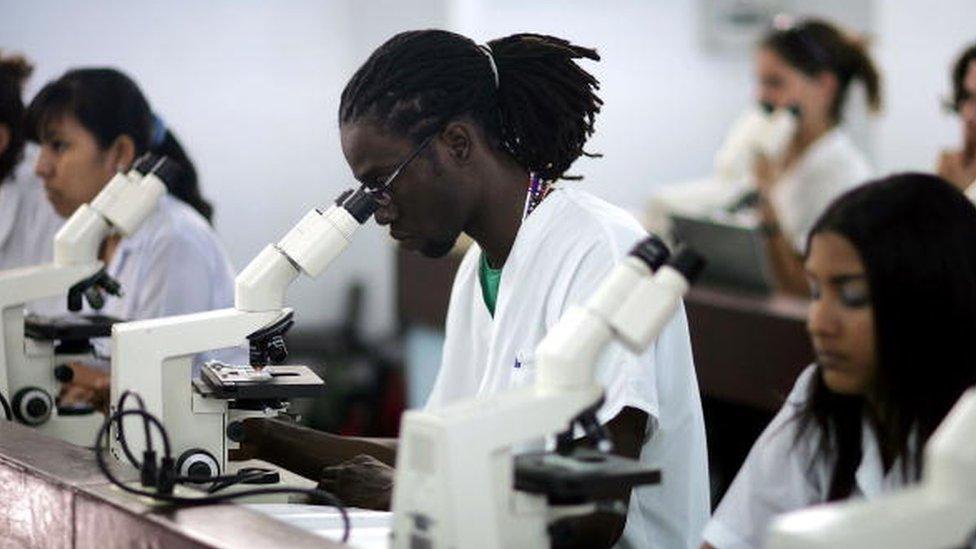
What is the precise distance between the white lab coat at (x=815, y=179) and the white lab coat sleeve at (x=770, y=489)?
11.1ft

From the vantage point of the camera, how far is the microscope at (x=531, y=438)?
1.71 meters

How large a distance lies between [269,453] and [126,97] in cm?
112

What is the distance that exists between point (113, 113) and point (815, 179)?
105 inches

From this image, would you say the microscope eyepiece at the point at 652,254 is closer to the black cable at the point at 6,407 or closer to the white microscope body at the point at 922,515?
the white microscope body at the point at 922,515

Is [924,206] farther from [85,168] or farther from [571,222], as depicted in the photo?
[85,168]

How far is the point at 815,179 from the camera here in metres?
5.40

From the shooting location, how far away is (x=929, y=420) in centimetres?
186

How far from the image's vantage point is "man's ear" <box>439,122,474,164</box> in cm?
234

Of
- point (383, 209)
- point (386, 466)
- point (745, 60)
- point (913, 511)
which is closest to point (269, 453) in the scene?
point (386, 466)

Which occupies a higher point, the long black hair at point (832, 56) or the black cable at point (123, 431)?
the long black hair at point (832, 56)

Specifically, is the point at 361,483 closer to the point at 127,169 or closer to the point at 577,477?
the point at 577,477

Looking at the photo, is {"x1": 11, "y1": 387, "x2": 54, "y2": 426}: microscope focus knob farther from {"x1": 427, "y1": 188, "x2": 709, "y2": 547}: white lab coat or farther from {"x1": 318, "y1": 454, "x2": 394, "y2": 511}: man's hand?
{"x1": 427, "y1": 188, "x2": 709, "y2": 547}: white lab coat

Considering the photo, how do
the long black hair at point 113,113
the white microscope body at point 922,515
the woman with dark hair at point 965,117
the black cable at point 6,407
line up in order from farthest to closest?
the woman with dark hair at point 965,117
the long black hair at point 113,113
the black cable at point 6,407
the white microscope body at point 922,515

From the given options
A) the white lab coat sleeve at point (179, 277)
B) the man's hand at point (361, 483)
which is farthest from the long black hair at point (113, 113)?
the man's hand at point (361, 483)
